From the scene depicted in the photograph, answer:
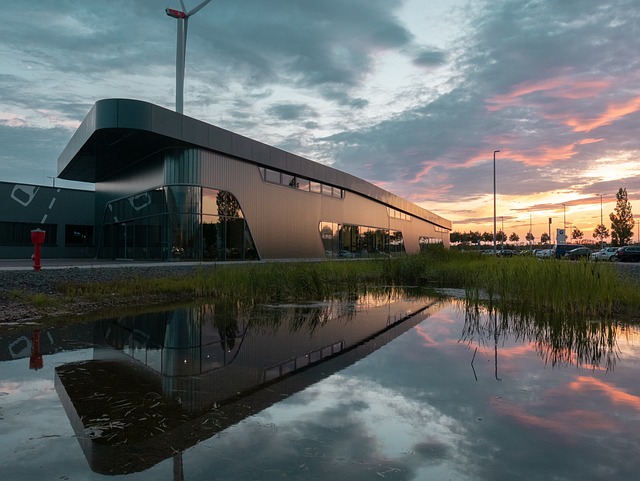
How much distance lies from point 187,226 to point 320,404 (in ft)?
71.9

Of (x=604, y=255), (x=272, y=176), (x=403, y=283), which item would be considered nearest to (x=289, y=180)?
(x=272, y=176)

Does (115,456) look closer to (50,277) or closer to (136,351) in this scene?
(136,351)

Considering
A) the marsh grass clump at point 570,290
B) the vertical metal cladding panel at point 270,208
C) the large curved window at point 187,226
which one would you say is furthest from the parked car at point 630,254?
the large curved window at point 187,226

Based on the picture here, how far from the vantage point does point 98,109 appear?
70.3 feet

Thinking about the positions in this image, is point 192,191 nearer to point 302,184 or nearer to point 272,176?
point 272,176

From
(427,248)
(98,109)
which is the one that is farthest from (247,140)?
(427,248)

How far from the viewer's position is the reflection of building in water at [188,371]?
3596 millimetres

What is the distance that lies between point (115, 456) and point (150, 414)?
0.80m

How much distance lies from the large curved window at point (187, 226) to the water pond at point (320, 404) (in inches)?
668

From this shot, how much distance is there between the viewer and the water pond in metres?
3.14

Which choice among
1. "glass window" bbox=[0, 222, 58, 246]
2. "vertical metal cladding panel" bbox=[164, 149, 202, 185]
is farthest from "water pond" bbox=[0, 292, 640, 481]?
"glass window" bbox=[0, 222, 58, 246]

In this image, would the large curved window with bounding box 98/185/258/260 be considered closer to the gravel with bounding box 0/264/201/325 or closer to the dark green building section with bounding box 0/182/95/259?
the gravel with bounding box 0/264/201/325

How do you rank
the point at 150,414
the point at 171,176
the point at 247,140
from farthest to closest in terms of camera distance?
the point at 247,140, the point at 171,176, the point at 150,414

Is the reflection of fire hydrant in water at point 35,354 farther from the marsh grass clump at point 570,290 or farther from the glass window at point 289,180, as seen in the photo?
the glass window at point 289,180
